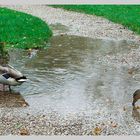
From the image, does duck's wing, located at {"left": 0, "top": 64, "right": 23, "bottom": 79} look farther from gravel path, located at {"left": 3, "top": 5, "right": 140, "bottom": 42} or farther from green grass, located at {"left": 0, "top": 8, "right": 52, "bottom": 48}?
gravel path, located at {"left": 3, "top": 5, "right": 140, "bottom": 42}

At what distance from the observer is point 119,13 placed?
75.7 feet

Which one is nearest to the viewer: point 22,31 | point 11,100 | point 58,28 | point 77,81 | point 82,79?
point 11,100

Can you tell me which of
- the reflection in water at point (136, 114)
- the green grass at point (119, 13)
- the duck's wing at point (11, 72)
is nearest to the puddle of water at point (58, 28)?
the green grass at point (119, 13)

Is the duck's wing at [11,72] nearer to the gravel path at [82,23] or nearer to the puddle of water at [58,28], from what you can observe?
the gravel path at [82,23]

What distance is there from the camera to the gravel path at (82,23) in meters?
17.6

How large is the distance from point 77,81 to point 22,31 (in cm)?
651

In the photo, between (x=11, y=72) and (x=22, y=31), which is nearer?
(x=11, y=72)

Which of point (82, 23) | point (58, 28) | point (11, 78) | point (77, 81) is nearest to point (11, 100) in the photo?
point (11, 78)

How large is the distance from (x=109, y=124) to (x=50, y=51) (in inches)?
242

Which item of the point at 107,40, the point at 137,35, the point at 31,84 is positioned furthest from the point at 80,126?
the point at 137,35

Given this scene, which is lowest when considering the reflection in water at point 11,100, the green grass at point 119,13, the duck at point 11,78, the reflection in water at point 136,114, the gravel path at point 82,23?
the gravel path at point 82,23

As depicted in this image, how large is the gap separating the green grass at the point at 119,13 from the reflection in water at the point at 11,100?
9550 mm

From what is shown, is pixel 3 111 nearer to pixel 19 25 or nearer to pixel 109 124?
pixel 109 124

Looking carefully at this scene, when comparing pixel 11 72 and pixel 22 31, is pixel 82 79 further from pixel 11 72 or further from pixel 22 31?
pixel 22 31
